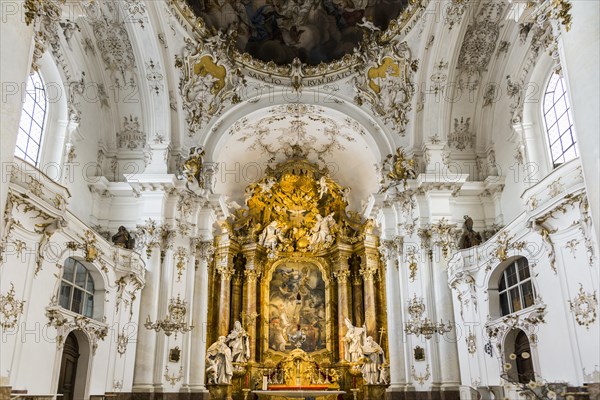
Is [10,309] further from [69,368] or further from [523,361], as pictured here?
[523,361]

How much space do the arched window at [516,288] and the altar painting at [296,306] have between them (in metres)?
9.06

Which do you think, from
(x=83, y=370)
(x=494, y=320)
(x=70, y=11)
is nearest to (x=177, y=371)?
(x=83, y=370)

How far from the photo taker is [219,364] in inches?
732

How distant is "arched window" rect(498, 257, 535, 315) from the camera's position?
12.4 meters

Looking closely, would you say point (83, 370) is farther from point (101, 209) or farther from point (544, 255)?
point (544, 255)

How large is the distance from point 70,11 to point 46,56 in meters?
6.10

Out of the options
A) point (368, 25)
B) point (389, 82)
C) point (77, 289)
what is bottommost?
point (77, 289)

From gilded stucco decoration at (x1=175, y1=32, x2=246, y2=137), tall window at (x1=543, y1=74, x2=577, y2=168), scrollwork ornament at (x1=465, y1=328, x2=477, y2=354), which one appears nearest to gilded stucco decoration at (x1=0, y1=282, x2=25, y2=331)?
gilded stucco decoration at (x1=175, y1=32, x2=246, y2=137)

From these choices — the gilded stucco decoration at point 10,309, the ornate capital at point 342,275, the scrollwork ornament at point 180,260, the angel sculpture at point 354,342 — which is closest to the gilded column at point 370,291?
the angel sculpture at point 354,342

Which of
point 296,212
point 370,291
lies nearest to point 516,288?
point 370,291

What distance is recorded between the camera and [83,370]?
13.3 meters

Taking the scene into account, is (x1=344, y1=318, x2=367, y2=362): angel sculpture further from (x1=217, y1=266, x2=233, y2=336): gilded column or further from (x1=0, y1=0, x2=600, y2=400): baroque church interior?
(x1=217, y1=266, x2=233, y2=336): gilded column

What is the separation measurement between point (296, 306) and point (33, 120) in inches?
447

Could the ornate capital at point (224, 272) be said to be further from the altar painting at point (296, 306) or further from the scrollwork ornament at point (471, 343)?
the scrollwork ornament at point (471, 343)
